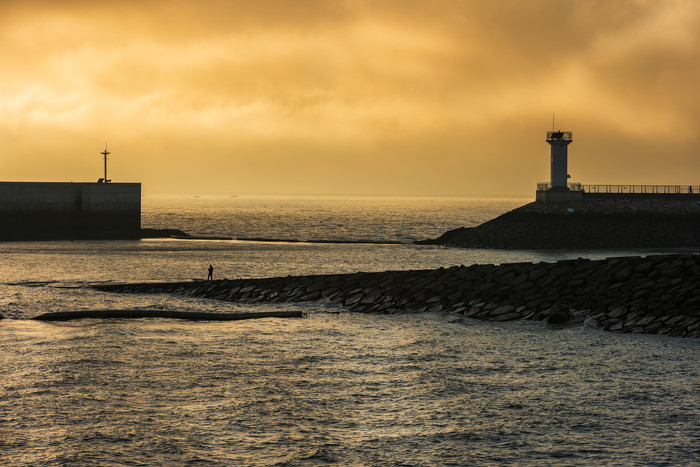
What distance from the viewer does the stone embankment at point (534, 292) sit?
A: 26859 mm

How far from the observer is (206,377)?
64.3ft

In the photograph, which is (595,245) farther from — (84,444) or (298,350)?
(84,444)

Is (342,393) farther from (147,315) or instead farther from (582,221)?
(582,221)

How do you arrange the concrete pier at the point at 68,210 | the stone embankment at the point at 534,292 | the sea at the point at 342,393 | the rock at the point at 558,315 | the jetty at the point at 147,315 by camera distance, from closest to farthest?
the sea at the point at 342,393 → the stone embankment at the point at 534,292 → the rock at the point at 558,315 → the jetty at the point at 147,315 → the concrete pier at the point at 68,210

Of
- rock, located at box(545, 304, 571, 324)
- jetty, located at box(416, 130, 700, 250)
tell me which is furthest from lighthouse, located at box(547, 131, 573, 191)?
rock, located at box(545, 304, 571, 324)

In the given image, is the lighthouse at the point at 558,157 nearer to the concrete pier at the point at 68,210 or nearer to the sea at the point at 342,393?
the concrete pier at the point at 68,210

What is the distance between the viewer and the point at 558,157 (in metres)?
90.4

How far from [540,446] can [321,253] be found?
5764 cm

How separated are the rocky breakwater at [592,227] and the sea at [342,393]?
50858mm

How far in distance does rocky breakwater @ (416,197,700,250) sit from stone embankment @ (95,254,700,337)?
45.0m

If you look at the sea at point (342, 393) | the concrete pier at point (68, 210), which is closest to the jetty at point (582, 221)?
the concrete pier at point (68, 210)

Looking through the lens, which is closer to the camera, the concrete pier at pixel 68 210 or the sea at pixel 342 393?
the sea at pixel 342 393

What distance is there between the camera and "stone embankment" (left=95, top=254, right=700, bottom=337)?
2686cm

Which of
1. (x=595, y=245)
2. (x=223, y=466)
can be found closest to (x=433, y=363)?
(x=223, y=466)
